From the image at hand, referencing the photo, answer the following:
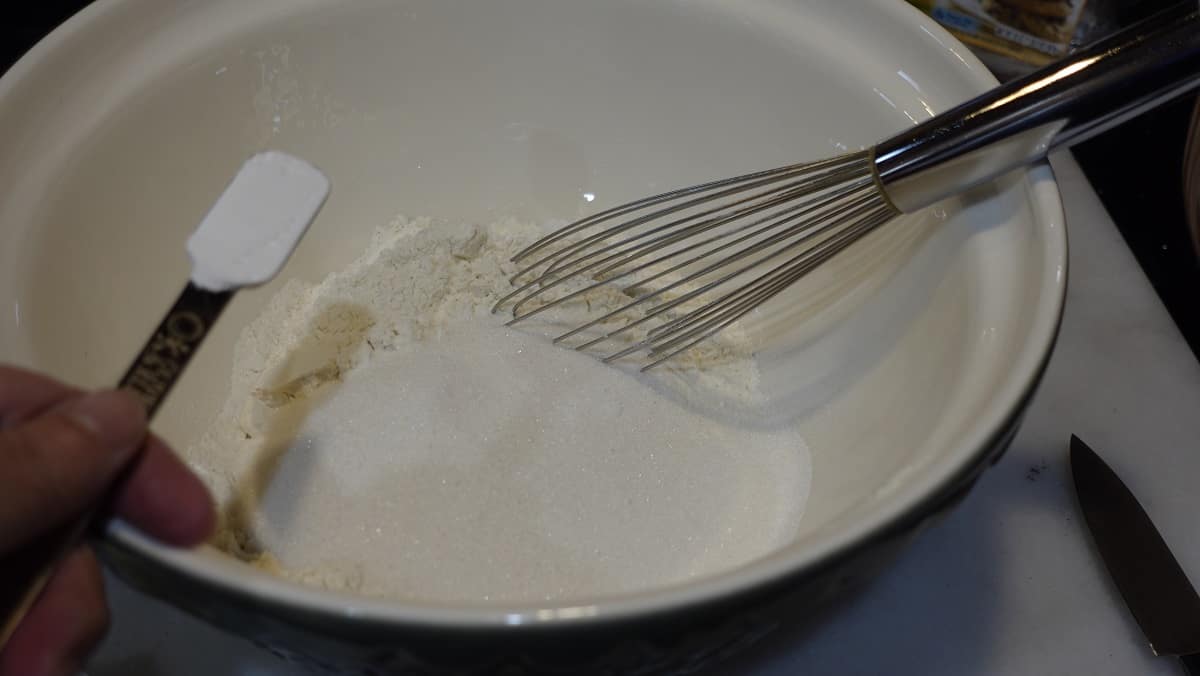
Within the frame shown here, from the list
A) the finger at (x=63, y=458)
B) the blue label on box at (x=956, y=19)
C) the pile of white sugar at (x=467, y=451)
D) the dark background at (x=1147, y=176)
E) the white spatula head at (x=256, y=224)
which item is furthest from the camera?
the blue label on box at (x=956, y=19)

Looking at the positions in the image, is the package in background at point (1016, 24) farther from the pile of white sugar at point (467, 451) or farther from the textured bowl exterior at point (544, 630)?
the textured bowl exterior at point (544, 630)

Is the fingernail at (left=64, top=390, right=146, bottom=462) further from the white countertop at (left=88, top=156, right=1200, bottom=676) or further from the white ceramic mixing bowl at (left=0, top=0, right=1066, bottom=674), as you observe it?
the white countertop at (left=88, top=156, right=1200, bottom=676)

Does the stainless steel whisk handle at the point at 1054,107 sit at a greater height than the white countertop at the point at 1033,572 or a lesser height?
greater

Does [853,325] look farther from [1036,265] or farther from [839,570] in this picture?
[839,570]

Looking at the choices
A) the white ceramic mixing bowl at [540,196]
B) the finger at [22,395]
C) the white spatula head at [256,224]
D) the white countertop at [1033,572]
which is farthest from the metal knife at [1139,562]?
the finger at [22,395]

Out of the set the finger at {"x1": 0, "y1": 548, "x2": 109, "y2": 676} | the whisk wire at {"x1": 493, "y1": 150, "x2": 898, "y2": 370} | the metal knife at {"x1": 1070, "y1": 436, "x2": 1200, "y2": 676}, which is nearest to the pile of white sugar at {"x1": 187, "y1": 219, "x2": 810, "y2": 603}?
the whisk wire at {"x1": 493, "y1": 150, "x2": 898, "y2": 370}

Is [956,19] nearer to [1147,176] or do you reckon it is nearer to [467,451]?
[1147,176]
